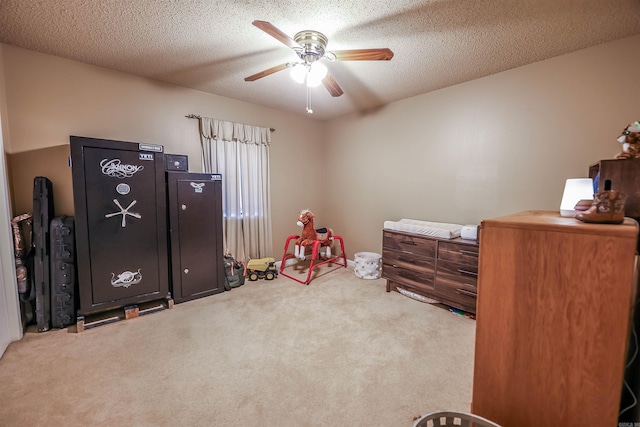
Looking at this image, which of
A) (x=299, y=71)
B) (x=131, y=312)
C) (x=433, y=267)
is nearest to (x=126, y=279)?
(x=131, y=312)

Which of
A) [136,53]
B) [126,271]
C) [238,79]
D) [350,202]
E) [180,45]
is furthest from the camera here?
[350,202]

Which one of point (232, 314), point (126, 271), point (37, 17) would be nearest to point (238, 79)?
point (37, 17)

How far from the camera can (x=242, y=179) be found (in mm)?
3576

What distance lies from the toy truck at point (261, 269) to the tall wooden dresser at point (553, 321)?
9.06ft

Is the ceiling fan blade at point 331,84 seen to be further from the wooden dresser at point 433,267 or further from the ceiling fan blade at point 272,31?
the wooden dresser at point 433,267

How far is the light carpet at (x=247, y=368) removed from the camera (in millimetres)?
1448

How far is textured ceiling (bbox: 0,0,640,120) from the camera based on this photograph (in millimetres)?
1687

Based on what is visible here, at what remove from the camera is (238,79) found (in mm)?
2852

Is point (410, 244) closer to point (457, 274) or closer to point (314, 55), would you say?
point (457, 274)

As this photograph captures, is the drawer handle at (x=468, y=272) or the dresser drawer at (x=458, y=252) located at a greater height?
the dresser drawer at (x=458, y=252)

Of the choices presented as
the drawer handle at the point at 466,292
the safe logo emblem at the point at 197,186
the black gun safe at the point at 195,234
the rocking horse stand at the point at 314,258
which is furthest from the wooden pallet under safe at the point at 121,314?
the drawer handle at the point at 466,292

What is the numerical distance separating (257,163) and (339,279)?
6.64 feet

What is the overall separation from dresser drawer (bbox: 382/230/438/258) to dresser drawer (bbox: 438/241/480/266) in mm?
82

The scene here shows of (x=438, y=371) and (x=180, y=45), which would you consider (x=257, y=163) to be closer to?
(x=180, y=45)
